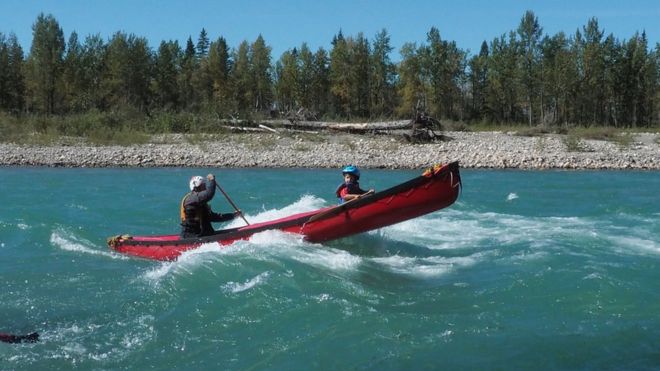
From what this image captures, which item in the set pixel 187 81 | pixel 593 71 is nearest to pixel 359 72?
pixel 187 81

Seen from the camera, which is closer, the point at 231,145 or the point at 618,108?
the point at 231,145

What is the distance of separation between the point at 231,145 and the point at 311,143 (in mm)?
3155

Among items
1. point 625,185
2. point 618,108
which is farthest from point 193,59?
point 625,185

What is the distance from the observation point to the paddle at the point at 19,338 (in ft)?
19.5

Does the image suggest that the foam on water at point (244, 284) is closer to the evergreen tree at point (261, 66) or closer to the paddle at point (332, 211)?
the paddle at point (332, 211)

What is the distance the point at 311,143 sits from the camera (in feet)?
89.9

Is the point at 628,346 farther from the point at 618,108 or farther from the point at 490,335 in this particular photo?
the point at 618,108

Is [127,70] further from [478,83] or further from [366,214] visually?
[366,214]

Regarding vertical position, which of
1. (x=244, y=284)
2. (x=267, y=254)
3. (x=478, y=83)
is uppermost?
(x=478, y=83)

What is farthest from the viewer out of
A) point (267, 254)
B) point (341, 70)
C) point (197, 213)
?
point (341, 70)

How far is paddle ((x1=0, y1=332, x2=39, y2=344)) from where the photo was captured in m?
5.95

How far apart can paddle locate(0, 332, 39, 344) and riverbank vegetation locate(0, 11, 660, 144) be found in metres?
36.8

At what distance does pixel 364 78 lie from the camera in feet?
167

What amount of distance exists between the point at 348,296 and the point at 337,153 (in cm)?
1724
